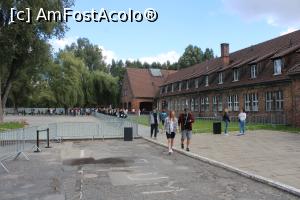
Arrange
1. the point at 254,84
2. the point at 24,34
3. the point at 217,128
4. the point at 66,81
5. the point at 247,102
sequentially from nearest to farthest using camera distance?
the point at 217,128 → the point at 24,34 → the point at 254,84 → the point at 247,102 → the point at 66,81

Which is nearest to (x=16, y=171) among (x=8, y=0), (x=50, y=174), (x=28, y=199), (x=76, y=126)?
(x=50, y=174)

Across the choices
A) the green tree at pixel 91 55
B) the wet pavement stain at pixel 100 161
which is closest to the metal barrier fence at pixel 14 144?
the wet pavement stain at pixel 100 161

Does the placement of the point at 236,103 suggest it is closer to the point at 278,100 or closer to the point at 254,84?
the point at 254,84

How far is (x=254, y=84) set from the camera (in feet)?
129

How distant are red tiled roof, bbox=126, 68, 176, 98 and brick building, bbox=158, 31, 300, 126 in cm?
1697

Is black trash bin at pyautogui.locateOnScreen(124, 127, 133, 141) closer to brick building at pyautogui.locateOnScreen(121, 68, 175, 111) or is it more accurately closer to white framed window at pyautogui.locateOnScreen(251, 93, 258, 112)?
white framed window at pyautogui.locateOnScreen(251, 93, 258, 112)

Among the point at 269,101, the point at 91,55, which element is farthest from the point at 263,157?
the point at 91,55

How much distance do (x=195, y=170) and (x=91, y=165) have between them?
3.53m

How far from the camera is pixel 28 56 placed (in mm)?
35781

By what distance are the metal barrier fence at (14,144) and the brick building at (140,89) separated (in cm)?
5382

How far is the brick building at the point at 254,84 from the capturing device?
1330 inches

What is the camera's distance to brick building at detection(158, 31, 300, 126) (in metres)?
33.8

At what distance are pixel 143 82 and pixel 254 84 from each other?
4152cm

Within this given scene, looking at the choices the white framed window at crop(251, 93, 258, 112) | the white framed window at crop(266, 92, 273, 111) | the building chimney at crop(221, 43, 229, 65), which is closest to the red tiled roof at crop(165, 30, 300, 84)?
the building chimney at crop(221, 43, 229, 65)
